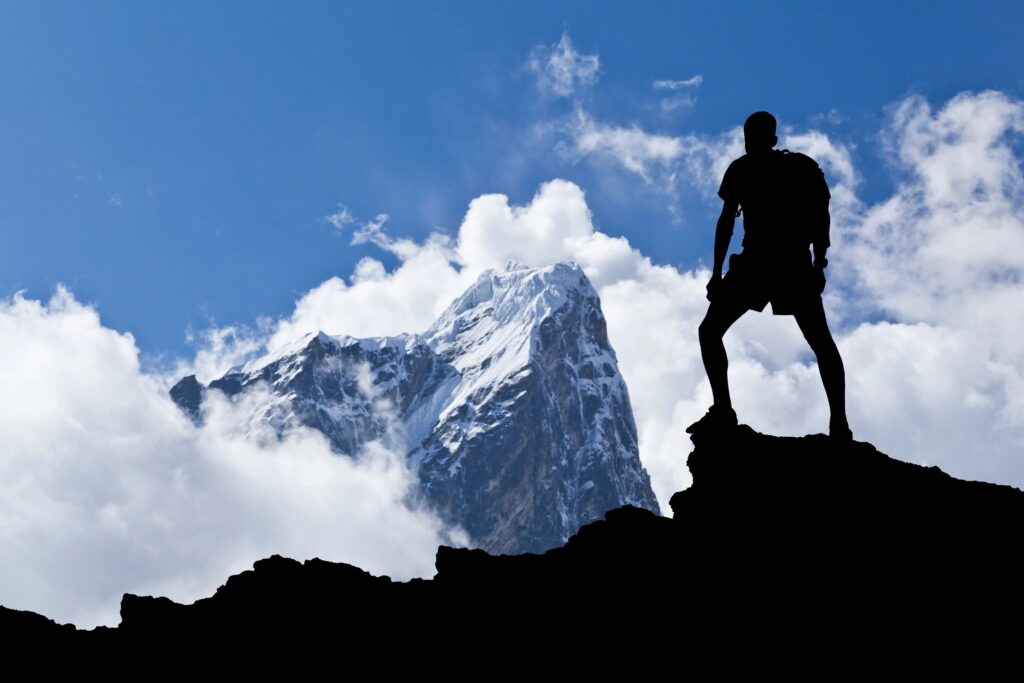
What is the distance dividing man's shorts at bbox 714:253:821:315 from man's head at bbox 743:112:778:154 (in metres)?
0.95

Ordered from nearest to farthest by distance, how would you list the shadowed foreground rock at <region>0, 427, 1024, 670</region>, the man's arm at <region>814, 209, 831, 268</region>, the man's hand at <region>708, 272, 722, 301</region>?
the shadowed foreground rock at <region>0, 427, 1024, 670</region> < the man's arm at <region>814, 209, 831, 268</region> < the man's hand at <region>708, 272, 722, 301</region>

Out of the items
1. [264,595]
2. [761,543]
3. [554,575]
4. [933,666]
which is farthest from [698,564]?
[264,595]

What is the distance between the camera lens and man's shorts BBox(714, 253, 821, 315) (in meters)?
9.63

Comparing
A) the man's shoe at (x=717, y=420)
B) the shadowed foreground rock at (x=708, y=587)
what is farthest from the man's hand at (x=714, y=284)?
the shadowed foreground rock at (x=708, y=587)

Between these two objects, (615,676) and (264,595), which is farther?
(264,595)

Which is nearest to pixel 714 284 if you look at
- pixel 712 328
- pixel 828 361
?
pixel 712 328

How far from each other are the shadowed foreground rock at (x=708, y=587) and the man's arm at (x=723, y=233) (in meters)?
1.63

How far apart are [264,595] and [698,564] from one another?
322cm

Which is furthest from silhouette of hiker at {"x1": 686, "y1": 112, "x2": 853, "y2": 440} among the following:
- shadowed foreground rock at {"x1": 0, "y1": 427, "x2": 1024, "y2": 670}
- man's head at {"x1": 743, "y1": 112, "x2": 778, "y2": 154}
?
shadowed foreground rock at {"x1": 0, "y1": 427, "x2": 1024, "y2": 670}

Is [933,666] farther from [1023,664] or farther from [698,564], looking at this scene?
[698,564]

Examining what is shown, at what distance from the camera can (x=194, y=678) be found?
781 cm

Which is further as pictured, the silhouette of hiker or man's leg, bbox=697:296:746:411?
man's leg, bbox=697:296:746:411

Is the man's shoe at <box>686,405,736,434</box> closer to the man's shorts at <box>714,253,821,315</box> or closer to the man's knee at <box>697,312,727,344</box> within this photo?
the man's knee at <box>697,312,727,344</box>

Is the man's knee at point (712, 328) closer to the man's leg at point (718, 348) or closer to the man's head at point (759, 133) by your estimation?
the man's leg at point (718, 348)
